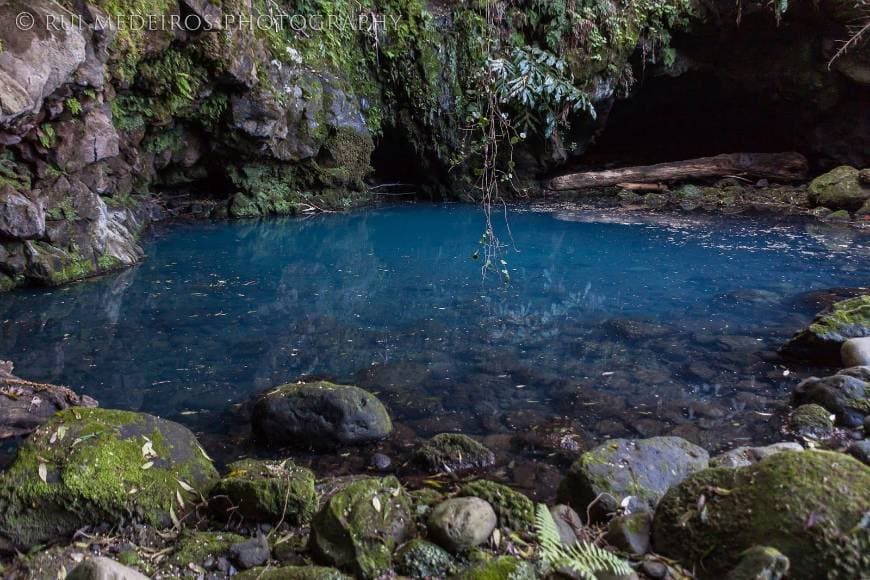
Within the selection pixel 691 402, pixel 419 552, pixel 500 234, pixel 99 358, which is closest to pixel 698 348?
pixel 691 402

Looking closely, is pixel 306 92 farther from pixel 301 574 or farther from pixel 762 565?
pixel 762 565

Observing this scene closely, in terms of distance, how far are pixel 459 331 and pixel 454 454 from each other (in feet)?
8.40

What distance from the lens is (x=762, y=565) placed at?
1644mm

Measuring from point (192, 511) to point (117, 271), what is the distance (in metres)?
6.75

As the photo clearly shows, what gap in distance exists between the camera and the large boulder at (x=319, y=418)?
3729mm

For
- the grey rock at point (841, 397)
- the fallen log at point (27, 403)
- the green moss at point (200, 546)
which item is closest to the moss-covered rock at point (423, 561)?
the green moss at point (200, 546)

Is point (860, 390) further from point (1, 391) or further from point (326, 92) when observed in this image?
A: point (326, 92)

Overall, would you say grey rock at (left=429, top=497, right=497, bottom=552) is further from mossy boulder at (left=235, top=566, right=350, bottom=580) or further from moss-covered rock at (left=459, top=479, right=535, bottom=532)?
mossy boulder at (left=235, top=566, right=350, bottom=580)

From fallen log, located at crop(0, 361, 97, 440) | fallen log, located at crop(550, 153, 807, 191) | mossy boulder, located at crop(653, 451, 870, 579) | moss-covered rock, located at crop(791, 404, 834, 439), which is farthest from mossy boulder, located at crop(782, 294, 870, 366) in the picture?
fallen log, located at crop(550, 153, 807, 191)

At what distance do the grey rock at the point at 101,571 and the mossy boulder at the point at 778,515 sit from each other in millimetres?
1838

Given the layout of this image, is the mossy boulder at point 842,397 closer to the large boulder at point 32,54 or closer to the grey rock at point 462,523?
the grey rock at point 462,523

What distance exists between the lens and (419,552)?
7.30 ft

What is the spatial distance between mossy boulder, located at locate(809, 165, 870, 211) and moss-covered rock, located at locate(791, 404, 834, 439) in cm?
1131

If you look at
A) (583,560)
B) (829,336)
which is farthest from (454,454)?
(829,336)
